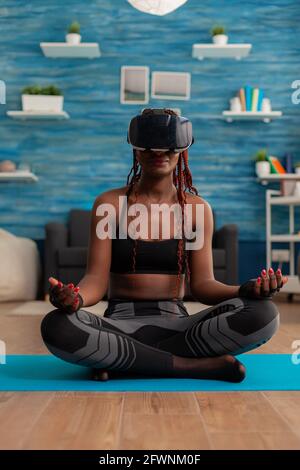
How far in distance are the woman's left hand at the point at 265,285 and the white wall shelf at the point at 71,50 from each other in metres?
4.40

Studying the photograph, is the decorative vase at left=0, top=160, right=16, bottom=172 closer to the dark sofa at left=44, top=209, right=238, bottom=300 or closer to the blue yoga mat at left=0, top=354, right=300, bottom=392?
A: the dark sofa at left=44, top=209, right=238, bottom=300

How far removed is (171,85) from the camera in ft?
20.0

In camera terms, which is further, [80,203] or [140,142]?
[80,203]

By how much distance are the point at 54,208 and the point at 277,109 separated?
2249 millimetres

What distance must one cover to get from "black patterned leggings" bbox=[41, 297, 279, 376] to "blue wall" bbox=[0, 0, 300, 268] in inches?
164

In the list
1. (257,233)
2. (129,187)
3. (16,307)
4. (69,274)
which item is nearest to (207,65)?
(257,233)

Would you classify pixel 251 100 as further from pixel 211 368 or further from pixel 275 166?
pixel 211 368

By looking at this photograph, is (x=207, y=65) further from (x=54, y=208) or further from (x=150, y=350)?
(x=150, y=350)

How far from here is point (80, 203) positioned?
240 inches

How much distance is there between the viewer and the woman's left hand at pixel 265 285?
1.77 m

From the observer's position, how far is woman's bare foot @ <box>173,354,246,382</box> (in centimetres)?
190

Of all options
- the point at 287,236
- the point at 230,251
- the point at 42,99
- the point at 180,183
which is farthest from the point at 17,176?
the point at 180,183

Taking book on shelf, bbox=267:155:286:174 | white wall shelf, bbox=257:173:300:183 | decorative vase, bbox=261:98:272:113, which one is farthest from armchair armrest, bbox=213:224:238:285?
decorative vase, bbox=261:98:272:113

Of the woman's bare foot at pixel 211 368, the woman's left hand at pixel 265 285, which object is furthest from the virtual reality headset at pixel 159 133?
the woman's bare foot at pixel 211 368
